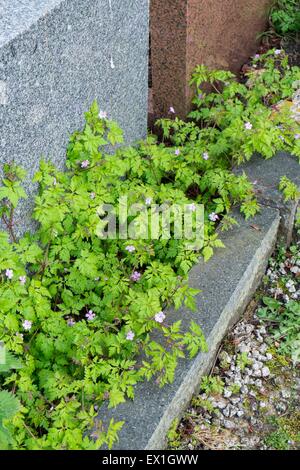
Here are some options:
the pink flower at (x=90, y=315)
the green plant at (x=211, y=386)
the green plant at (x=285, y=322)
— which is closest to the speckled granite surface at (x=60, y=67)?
the pink flower at (x=90, y=315)

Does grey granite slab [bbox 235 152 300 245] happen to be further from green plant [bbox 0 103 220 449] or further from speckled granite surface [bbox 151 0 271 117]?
speckled granite surface [bbox 151 0 271 117]

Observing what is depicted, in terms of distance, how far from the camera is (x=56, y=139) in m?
2.99

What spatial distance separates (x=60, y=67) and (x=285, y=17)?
8.58ft

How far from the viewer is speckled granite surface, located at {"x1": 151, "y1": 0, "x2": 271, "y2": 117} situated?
3.69 meters

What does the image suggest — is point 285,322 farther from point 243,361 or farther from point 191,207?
point 191,207

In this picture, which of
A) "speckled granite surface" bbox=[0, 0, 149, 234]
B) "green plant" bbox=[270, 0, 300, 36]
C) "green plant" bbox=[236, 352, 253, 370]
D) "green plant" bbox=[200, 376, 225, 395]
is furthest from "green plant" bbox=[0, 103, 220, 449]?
"green plant" bbox=[270, 0, 300, 36]

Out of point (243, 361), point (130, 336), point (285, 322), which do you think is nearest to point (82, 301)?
point (130, 336)

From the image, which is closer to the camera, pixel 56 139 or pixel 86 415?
pixel 86 415

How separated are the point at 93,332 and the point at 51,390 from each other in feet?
0.97

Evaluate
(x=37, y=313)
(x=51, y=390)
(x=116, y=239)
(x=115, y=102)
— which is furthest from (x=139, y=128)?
(x=51, y=390)

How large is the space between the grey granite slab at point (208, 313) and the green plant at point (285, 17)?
7.15 ft

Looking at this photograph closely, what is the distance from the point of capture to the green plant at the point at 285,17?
483 cm

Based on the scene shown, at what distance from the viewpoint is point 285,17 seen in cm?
484
